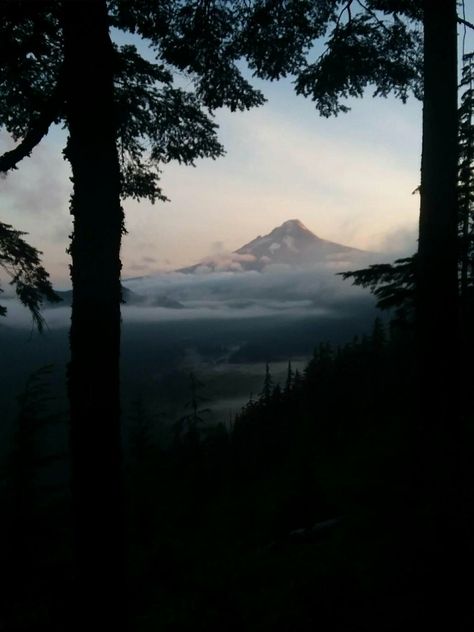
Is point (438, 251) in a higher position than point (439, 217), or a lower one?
lower

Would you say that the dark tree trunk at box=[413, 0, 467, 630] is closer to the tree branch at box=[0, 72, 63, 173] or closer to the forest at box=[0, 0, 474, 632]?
the forest at box=[0, 0, 474, 632]

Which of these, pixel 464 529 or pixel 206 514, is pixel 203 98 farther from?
pixel 206 514

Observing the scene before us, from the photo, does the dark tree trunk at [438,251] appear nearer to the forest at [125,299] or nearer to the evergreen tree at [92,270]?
the forest at [125,299]

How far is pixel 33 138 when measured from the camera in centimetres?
412

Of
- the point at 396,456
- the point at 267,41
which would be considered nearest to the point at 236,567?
the point at 396,456

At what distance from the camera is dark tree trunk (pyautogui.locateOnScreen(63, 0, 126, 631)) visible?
3.84 metres

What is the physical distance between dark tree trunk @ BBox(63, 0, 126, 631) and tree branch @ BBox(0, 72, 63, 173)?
208mm

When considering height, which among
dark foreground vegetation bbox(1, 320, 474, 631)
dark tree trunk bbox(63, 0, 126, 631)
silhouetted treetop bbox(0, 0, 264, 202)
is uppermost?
silhouetted treetop bbox(0, 0, 264, 202)

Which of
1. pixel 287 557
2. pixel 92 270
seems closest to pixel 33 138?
pixel 92 270

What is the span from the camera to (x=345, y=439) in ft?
153

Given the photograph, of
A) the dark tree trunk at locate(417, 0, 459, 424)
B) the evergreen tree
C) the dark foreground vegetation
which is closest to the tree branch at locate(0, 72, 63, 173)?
the evergreen tree

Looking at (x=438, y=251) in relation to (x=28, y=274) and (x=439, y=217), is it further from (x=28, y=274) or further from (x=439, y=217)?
(x=28, y=274)

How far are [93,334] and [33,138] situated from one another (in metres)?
1.94

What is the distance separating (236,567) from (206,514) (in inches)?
1155
